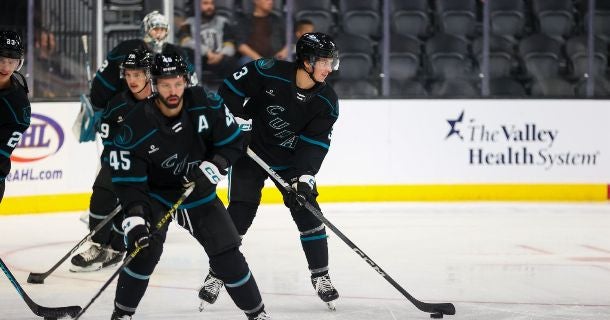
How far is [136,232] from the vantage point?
12.0 ft

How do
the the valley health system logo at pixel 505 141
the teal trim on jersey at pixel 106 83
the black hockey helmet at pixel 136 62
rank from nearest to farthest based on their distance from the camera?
1. the black hockey helmet at pixel 136 62
2. the teal trim on jersey at pixel 106 83
3. the the valley health system logo at pixel 505 141

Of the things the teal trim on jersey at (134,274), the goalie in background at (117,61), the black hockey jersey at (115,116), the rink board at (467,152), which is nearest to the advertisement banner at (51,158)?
the rink board at (467,152)

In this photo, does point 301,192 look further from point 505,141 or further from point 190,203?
point 505,141

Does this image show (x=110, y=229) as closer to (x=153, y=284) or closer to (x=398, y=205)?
(x=153, y=284)

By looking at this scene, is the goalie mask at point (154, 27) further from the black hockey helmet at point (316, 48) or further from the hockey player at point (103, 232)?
the black hockey helmet at point (316, 48)

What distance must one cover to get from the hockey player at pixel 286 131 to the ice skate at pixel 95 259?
1.22 m

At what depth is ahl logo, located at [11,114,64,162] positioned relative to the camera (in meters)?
8.07

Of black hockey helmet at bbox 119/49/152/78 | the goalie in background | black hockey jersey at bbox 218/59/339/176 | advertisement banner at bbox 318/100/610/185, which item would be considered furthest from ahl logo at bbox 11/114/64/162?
black hockey jersey at bbox 218/59/339/176

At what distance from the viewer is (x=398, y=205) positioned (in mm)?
9016

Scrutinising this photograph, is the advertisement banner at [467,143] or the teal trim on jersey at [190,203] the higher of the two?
the advertisement banner at [467,143]

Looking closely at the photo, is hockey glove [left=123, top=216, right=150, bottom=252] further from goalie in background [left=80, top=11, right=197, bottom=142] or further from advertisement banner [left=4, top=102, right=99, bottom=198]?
advertisement banner [left=4, top=102, right=99, bottom=198]

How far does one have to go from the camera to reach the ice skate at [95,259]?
571cm

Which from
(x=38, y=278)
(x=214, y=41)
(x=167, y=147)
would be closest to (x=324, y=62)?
(x=167, y=147)

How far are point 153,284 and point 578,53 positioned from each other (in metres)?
5.60
